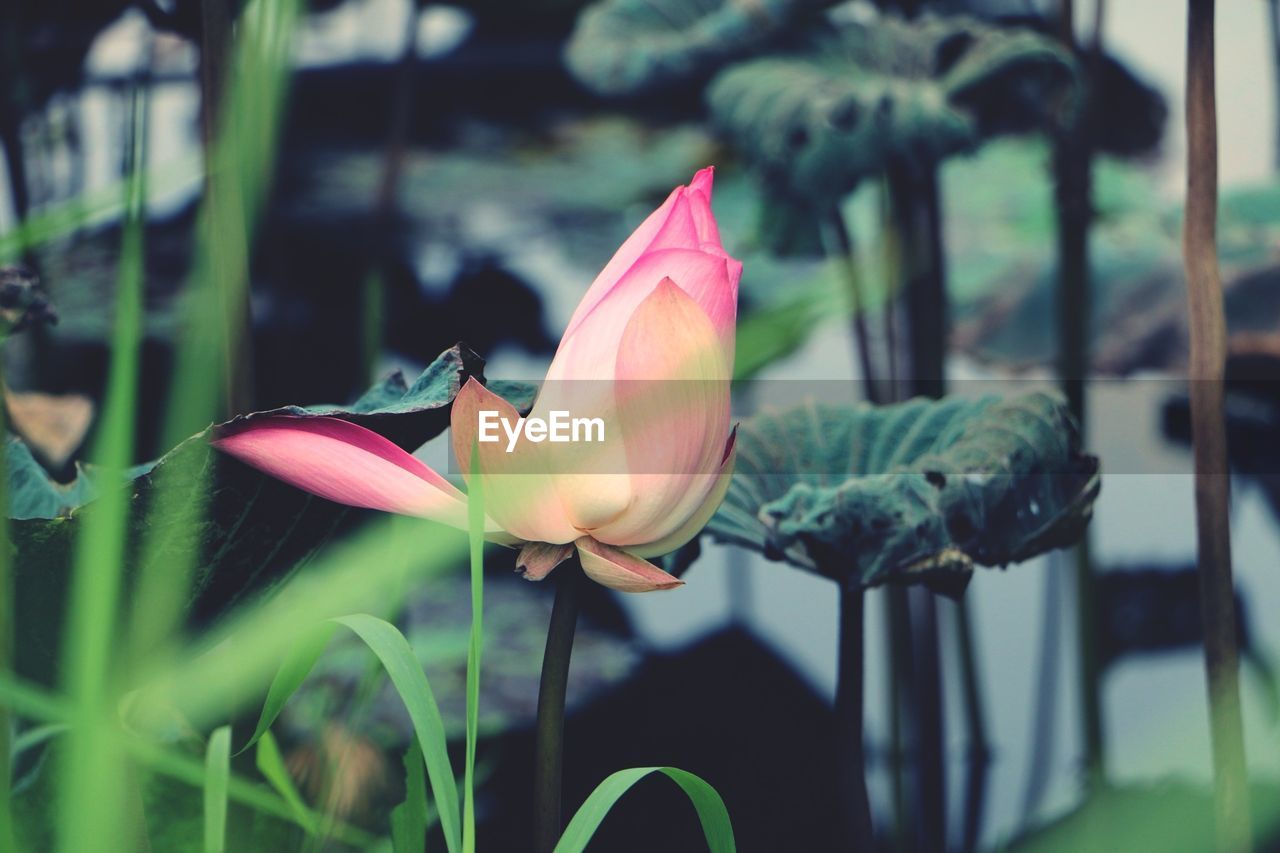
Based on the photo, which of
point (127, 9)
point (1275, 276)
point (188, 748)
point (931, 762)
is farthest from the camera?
point (1275, 276)

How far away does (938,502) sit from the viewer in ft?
1.47

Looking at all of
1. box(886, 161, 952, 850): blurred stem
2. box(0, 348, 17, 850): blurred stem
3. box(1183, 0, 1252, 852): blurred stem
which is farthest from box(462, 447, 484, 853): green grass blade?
box(886, 161, 952, 850): blurred stem

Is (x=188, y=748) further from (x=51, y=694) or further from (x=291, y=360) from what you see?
(x=291, y=360)

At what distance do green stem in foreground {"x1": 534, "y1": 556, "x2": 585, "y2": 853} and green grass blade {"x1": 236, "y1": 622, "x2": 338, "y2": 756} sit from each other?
0.20 feet

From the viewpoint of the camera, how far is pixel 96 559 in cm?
30

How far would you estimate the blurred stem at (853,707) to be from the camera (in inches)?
16.3

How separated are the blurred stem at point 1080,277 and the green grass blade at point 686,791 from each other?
1.81 ft

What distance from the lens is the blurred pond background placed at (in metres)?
0.81

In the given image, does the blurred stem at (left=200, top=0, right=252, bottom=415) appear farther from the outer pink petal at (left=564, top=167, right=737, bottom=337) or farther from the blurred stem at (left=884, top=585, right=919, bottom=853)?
the blurred stem at (left=884, top=585, right=919, bottom=853)

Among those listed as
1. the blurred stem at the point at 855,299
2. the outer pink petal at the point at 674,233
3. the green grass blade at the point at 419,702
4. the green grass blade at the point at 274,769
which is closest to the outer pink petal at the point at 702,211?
the outer pink petal at the point at 674,233

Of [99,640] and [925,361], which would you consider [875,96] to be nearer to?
[925,361]

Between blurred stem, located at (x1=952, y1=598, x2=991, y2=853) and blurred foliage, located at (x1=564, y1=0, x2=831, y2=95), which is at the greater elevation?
blurred foliage, located at (x1=564, y1=0, x2=831, y2=95)

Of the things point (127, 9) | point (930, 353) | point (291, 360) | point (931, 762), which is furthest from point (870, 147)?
point (291, 360)

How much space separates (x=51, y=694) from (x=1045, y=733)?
0.78m
